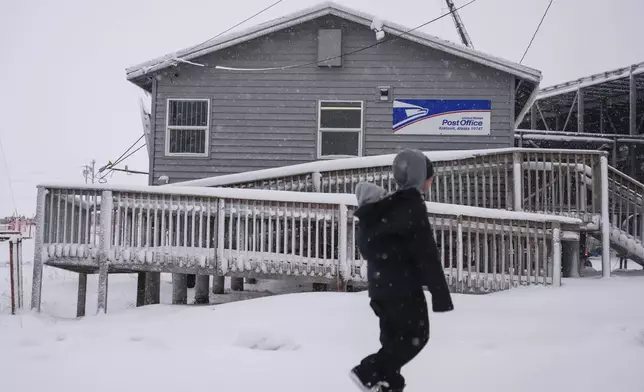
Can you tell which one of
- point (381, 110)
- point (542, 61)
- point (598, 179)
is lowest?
point (598, 179)

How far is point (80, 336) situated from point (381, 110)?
9007 millimetres

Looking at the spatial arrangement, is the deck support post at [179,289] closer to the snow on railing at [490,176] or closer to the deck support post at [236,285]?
the snow on railing at [490,176]

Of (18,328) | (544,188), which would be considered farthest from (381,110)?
(18,328)

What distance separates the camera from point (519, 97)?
15297 mm

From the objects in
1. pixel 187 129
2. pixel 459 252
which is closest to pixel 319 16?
pixel 187 129

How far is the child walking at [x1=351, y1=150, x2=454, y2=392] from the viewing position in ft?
10.6

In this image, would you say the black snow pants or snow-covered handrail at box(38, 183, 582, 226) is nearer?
the black snow pants

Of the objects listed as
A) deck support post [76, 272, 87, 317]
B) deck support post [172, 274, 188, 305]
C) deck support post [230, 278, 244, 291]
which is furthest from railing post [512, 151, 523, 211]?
deck support post [76, 272, 87, 317]

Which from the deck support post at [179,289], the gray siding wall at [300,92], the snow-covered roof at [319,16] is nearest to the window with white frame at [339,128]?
the gray siding wall at [300,92]

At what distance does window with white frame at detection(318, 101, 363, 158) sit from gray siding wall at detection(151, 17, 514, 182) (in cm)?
15

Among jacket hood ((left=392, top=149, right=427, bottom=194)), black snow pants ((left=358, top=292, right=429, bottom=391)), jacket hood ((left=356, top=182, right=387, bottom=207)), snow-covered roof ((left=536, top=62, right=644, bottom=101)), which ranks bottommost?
black snow pants ((left=358, top=292, right=429, bottom=391))

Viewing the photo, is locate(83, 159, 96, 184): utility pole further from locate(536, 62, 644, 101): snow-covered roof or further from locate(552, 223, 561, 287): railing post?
locate(552, 223, 561, 287): railing post

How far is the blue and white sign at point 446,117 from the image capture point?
41.6 ft

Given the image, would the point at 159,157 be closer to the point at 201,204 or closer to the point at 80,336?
the point at 201,204
